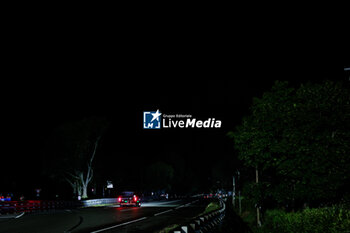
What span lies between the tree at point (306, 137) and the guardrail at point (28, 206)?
79.8 feet

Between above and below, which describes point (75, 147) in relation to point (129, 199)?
above

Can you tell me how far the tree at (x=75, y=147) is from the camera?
52688mm

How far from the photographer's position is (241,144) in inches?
586

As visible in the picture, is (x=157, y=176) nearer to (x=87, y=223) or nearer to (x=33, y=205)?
(x=33, y=205)

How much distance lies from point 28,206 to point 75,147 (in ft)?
62.6

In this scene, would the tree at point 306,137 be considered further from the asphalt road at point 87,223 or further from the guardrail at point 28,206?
the guardrail at point 28,206

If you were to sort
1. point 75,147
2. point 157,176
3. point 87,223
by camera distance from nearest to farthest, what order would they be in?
point 87,223
point 75,147
point 157,176

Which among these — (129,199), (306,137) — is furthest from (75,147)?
(306,137)

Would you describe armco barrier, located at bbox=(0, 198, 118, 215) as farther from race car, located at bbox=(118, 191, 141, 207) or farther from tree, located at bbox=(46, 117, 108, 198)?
tree, located at bbox=(46, 117, 108, 198)

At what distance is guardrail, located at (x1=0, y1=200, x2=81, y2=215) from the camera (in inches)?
1222

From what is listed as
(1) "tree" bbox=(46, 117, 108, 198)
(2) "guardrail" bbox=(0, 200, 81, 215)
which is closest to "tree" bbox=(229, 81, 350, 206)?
(2) "guardrail" bbox=(0, 200, 81, 215)

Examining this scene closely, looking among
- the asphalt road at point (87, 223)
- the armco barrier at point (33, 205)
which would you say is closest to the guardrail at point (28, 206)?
the armco barrier at point (33, 205)

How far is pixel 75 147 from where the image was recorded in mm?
52688

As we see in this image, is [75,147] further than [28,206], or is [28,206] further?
[75,147]
